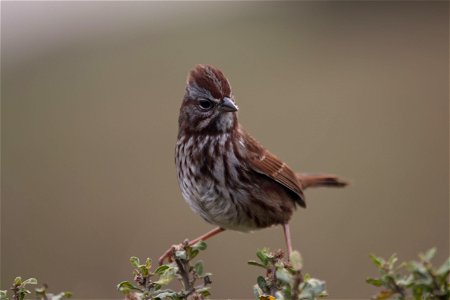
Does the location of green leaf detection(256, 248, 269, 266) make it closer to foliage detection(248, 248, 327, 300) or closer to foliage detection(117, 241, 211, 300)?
foliage detection(248, 248, 327, 300)

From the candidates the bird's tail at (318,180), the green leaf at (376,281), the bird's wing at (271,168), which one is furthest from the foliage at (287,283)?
the bird's tail at (318,180)

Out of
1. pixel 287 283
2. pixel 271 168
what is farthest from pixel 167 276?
pixel 271 168

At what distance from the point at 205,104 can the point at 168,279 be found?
6.46ft

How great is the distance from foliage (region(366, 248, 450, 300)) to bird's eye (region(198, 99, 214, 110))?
7.54ft

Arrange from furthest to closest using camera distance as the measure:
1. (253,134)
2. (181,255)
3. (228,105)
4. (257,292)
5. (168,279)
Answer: (253,134), (228,105), (181,255), (168,279), (257,292)

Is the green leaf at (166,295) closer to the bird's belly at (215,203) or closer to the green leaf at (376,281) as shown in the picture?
the green leaf at (376,281)

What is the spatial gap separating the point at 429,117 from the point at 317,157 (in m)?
1.90

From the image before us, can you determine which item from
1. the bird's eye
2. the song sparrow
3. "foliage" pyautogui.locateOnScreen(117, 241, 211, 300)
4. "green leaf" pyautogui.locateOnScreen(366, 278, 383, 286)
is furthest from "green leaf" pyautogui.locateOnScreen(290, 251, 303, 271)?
the bird's eye

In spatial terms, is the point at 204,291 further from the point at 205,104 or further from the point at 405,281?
the point at 205,104

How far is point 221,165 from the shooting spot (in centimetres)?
407

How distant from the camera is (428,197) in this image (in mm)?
8008

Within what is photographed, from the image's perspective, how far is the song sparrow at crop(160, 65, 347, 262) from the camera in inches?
157

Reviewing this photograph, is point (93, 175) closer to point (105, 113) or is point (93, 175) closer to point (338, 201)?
point (105, 113)

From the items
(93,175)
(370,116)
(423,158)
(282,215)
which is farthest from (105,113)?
(282,215)
